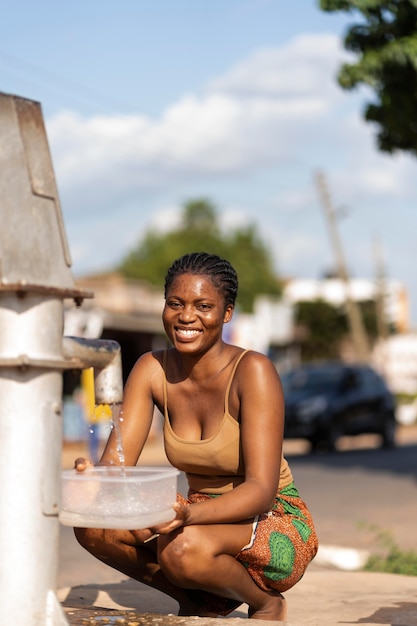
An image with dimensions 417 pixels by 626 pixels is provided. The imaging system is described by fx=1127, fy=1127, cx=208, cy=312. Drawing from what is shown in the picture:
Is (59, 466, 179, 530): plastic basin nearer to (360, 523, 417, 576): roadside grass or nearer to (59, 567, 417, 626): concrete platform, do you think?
(59, 567, 417, 626): concrete platform

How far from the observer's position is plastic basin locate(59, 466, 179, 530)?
343 cm

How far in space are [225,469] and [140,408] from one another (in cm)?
41

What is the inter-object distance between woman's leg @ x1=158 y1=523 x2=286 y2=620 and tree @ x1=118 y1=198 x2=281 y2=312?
62108 millimetres

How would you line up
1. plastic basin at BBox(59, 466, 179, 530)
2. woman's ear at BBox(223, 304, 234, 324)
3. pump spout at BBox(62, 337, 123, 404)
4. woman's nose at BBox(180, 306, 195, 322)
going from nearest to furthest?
pump spout at BBox(62, 337, 123, 404) → plastic basin at BBox(59, 466, 179, 530) → woman's nose at BBox(180, 306, 195, 322) → woman's ear at BBox(223, 304, 234, 324)

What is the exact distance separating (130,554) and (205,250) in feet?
215

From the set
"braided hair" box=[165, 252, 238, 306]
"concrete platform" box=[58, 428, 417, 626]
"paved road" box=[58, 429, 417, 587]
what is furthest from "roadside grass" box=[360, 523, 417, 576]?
"braided hair" box=[165, 252, 238, 306]

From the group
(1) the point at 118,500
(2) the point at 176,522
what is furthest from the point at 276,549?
(1) the point at 118,500

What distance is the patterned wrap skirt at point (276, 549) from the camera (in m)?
4.07

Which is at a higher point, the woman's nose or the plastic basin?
the woman's nose

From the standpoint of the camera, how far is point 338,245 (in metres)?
37.9

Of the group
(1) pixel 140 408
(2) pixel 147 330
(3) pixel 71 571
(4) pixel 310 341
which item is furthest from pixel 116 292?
(1) pixel 140 408

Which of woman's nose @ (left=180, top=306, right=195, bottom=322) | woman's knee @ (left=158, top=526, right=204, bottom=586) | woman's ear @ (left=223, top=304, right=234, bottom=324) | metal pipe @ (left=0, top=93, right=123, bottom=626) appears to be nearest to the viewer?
metal pipe @ (left=0, top=93, right=123, bottom=626)

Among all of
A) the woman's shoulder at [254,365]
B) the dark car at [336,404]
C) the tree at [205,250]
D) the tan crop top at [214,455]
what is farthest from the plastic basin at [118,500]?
the tree at [205,250]

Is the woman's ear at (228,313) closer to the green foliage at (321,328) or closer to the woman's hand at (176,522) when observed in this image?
the woman's hand at (176,522)
